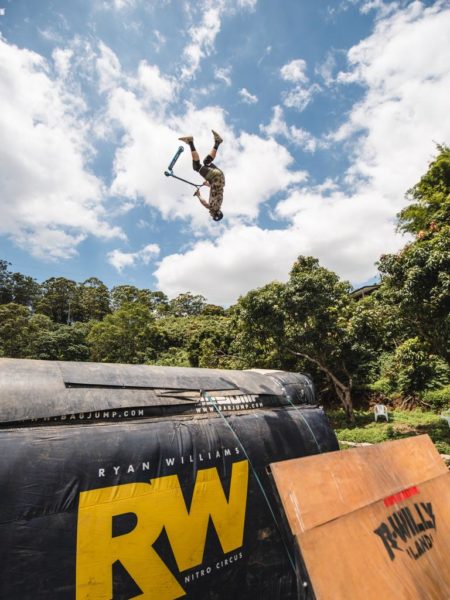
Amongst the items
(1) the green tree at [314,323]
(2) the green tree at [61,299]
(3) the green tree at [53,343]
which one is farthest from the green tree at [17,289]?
(1) the green tree at [314,323]

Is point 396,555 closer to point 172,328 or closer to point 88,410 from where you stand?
point 88,410

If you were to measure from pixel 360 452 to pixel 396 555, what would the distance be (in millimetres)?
830

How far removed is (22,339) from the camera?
115 feet

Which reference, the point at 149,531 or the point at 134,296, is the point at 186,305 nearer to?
the point at 134,296

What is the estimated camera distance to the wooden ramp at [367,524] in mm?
2238

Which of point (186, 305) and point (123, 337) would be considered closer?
point (123, 337)

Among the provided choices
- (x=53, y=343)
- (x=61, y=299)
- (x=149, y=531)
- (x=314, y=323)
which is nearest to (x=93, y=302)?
(x=61, y=299)

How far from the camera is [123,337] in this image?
109 ft

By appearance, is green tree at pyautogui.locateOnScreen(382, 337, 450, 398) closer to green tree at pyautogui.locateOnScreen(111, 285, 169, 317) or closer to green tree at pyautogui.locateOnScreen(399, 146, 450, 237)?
green tree at pyautogui.locateOnScreen(399, 146, 450, 237)

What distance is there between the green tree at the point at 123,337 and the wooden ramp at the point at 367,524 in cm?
3208

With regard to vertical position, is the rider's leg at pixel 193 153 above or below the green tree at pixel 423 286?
above

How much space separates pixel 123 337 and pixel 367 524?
3312 centimetres

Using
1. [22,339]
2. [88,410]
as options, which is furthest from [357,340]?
[22,339]

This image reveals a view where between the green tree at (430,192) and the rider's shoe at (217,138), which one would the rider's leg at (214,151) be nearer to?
the rider's shoe at (217,138)
